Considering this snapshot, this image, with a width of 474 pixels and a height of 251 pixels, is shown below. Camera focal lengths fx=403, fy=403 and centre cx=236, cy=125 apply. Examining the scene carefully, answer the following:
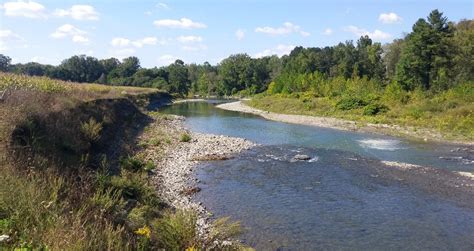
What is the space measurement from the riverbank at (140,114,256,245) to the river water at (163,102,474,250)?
83 cm

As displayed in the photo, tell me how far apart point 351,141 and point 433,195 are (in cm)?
1731

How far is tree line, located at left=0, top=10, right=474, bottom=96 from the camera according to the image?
59.1m

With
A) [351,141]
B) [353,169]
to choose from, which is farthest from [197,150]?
[351,141]

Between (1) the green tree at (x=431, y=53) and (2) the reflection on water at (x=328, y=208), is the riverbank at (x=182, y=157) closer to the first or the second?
(2) the reflection on water at (x=328, y=208)

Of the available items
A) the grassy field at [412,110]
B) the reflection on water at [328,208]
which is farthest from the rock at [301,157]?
the grassy field at [412,110]

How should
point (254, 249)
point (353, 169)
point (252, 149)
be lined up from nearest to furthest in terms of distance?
point (254, 249), point (353, 169), point (252, 149)

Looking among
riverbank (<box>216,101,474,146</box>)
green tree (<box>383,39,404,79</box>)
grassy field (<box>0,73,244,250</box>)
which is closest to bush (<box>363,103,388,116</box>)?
riverbank (<box>216,101,474,146</box>)

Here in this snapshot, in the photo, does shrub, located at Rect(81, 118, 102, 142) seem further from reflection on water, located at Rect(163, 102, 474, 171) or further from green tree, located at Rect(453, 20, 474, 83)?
green tree, located at Rect(453, 20, 474, 83)

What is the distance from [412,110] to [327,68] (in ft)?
204

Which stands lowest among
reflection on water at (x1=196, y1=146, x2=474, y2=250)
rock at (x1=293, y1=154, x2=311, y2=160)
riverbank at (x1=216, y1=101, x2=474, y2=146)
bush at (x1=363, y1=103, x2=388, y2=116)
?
reflection on water at (x1=196, y1=146, x2=474, y2=250)

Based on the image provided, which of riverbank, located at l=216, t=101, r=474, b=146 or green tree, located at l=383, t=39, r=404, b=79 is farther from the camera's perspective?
green tree, located at l=383, t=39, r=404, b=79

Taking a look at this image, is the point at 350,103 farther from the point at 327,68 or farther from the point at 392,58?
the point at 327,68

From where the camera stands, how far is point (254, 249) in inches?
520

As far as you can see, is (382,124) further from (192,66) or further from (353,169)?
(192,66)
